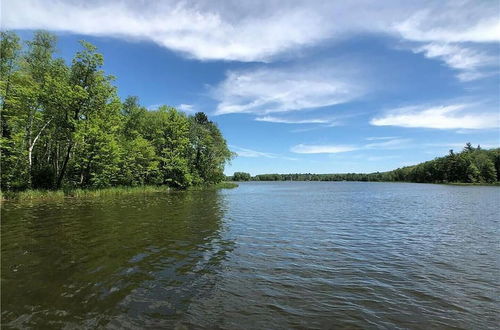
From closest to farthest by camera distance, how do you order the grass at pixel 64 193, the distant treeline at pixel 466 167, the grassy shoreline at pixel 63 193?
1. the grassy shoreline at pixel 63 193
2. the grass at pixel 64 193
3. the distant treeline at pixel 466 167

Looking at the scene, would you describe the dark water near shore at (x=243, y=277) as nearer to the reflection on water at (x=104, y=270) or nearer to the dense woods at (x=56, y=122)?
the reflection on water at (x=104, y=270)

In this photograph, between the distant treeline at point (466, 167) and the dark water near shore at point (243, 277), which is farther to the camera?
the distant treeline at point (466, 167)

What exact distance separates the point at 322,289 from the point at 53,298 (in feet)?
22.4

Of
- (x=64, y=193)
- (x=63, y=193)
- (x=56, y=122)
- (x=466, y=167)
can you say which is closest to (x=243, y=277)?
(x=63, y=193)

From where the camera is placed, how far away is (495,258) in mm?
11555

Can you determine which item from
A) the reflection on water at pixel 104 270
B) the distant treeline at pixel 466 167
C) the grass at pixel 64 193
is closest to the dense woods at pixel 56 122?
the grass at pixel 64 193

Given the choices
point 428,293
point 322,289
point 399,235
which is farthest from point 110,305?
point 399,235

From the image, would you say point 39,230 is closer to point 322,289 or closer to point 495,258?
point 322,289

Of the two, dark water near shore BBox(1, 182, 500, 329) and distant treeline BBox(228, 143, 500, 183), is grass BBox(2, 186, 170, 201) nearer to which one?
dark water near shore BBox(1, 182, 500, 329)

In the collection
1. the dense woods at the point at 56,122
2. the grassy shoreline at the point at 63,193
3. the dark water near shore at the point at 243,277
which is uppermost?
the dense woods at the point at 56,122

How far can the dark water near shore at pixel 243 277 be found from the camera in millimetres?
6410

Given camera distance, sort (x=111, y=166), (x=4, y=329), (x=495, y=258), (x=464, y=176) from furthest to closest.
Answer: (x=464, y=176)
(x=111, y=166)
(x=495, y=258)
(x=4, y=329)

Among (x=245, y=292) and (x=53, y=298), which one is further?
(x=245, y=292)

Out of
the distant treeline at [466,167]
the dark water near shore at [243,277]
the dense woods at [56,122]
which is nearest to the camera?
the dark water near shore at [243,277]
